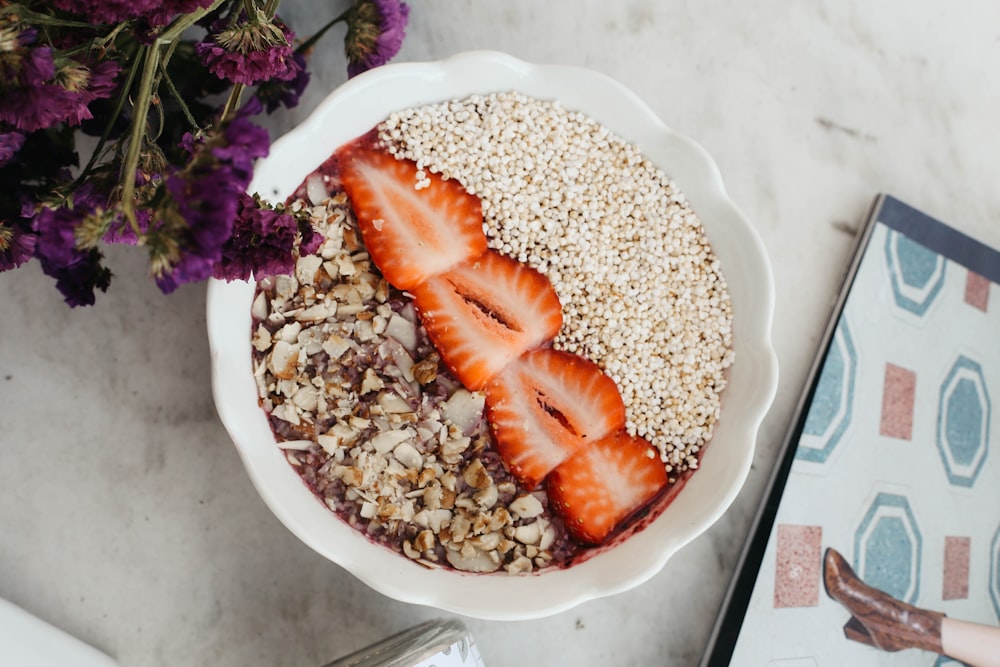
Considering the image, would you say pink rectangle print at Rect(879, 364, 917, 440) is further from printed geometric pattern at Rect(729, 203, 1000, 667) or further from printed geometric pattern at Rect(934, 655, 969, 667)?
printed geometric pattern at Rect(934, 655, 969, 667)

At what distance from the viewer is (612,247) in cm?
82

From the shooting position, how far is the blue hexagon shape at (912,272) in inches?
37.1

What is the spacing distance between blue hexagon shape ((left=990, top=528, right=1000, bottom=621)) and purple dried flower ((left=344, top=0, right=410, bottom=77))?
0.85 metres

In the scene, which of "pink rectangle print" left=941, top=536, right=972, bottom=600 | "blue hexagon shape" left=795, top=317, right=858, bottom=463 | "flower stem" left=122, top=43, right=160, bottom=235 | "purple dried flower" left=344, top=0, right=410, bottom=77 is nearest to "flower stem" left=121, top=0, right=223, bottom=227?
"flower stem" left=122, top=43, right=160, bottom=235

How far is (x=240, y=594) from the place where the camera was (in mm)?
862

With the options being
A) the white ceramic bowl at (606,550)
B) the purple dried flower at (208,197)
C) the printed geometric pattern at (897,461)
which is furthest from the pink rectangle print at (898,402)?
the purple dried flower at (208,197)

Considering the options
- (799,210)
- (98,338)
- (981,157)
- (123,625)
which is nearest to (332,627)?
(123,625)

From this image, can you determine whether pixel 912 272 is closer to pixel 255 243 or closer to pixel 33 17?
pixel 255 243

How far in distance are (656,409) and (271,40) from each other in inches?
18.8

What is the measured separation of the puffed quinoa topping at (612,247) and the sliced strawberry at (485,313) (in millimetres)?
18

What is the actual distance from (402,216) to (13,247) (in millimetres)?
321

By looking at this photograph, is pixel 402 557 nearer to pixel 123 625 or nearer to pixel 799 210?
pixel 123 625

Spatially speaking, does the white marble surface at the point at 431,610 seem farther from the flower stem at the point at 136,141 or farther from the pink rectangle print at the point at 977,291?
the flower stem at the point at 136,141

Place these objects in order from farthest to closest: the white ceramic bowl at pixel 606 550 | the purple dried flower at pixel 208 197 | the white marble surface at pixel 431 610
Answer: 1. the white marble surface at pixel 431 610
2. the white ceramic bowl at pixel 606 550
3. the purple dried flower at pixel 208 197
